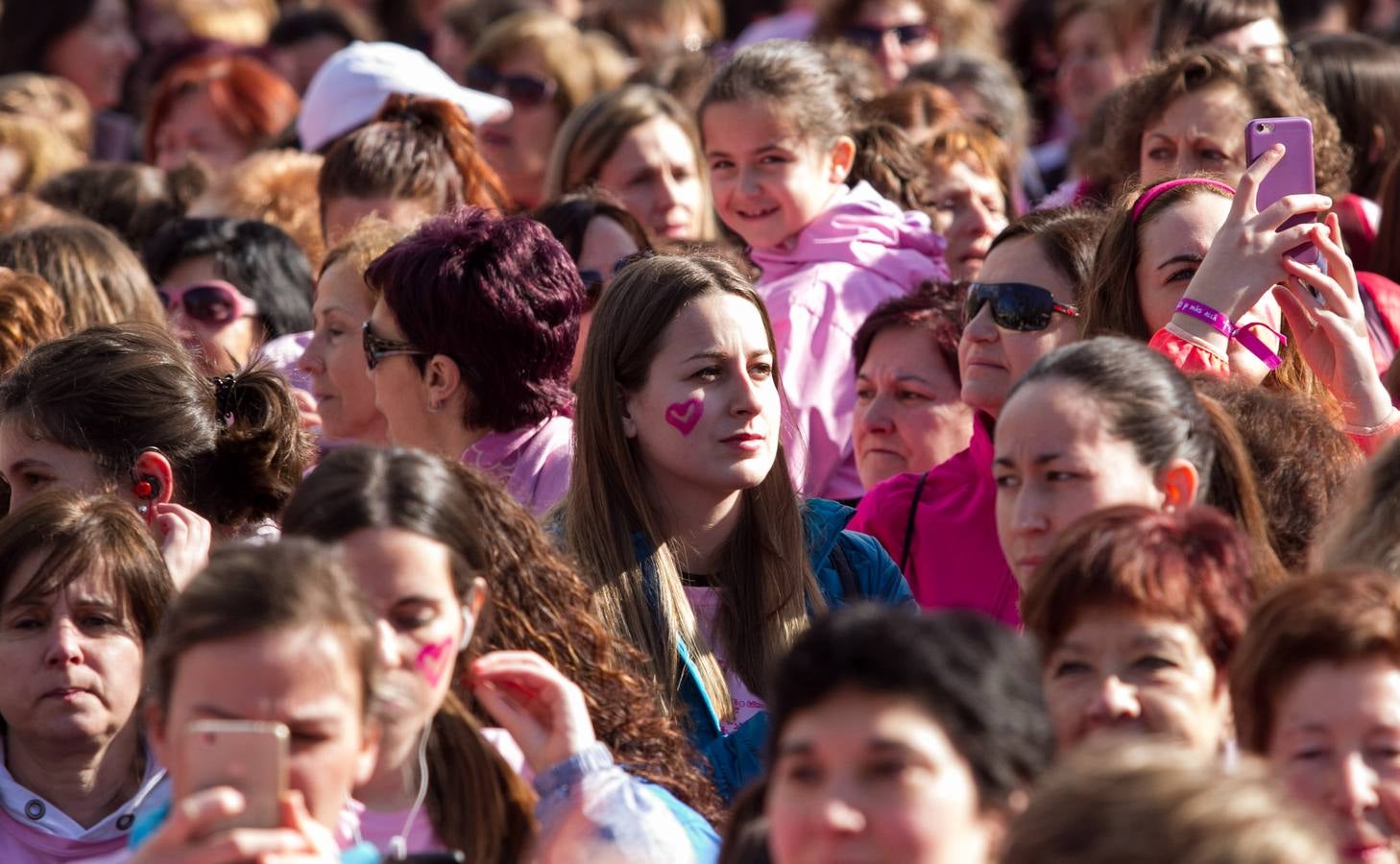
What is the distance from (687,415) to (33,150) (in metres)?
4.71

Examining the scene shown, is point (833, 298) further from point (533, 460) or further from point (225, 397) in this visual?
point (225, 397)

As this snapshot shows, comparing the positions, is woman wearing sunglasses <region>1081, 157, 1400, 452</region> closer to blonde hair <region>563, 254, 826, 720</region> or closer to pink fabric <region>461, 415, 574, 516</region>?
blonde hair <region>563, 254, 826, 720</region>

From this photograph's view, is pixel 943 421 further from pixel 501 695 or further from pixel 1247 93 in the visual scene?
pixel 501 695

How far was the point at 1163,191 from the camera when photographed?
4.51 meters

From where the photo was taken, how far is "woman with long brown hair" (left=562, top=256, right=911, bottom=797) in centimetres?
417

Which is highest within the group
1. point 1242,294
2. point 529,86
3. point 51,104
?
point 1242,294

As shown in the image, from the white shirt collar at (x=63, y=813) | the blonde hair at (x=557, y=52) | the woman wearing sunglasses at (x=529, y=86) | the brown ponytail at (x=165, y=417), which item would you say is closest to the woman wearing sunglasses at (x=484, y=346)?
the brown ponytail at (x=165, y=417)

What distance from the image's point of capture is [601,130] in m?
6.57

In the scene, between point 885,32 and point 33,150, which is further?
point 885,32

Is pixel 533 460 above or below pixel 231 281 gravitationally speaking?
above

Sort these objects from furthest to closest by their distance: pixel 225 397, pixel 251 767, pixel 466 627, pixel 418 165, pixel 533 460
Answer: pixel 418 165, pixel 533 460, pixel 225 397, pixel 466 627, pixel 251 767

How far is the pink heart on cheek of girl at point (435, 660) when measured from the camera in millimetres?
3168

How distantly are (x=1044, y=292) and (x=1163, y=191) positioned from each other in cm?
35

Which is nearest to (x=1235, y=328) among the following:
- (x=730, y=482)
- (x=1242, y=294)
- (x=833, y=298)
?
(x=1242, y=294)
